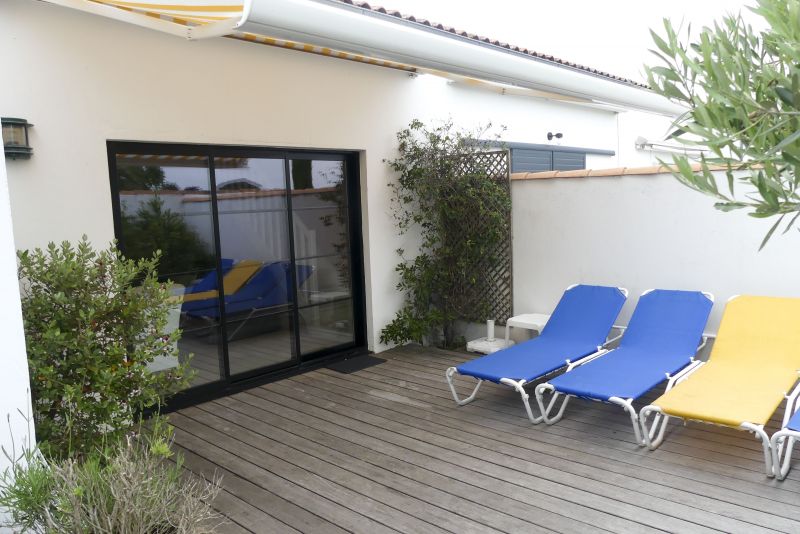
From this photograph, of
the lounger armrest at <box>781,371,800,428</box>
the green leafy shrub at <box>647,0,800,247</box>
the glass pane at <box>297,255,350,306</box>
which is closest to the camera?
the green leafy shrub at <box>647,0,800,247</box>

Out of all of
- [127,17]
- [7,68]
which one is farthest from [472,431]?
[7,68]

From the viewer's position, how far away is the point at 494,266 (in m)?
8.55

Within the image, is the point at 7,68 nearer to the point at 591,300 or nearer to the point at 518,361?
the point at 518,361

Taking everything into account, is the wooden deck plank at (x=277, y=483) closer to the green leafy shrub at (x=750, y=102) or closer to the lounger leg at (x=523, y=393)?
the lounger leg at (x=523, y=393)

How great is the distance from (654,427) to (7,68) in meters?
6.53

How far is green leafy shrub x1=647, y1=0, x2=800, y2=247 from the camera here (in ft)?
5.26

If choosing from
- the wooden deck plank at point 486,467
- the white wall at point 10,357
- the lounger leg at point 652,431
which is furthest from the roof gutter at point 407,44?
the wooden deck plank at point 486,467

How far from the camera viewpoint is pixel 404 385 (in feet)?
23.5

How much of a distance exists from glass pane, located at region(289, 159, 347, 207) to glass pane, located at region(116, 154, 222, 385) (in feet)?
4.24

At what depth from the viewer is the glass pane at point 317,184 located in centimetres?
771

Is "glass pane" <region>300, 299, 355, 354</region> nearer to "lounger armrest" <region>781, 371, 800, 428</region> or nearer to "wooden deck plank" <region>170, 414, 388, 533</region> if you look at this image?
"wooden deck plank" <region>170, 414, 388, 533</region>

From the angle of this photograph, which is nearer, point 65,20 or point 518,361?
point 65,20

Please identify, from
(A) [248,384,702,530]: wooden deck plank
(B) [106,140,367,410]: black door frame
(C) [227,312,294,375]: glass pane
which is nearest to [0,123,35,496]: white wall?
(B) [106,140,367,410]: black door frame

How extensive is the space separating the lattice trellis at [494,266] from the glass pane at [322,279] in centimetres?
185
